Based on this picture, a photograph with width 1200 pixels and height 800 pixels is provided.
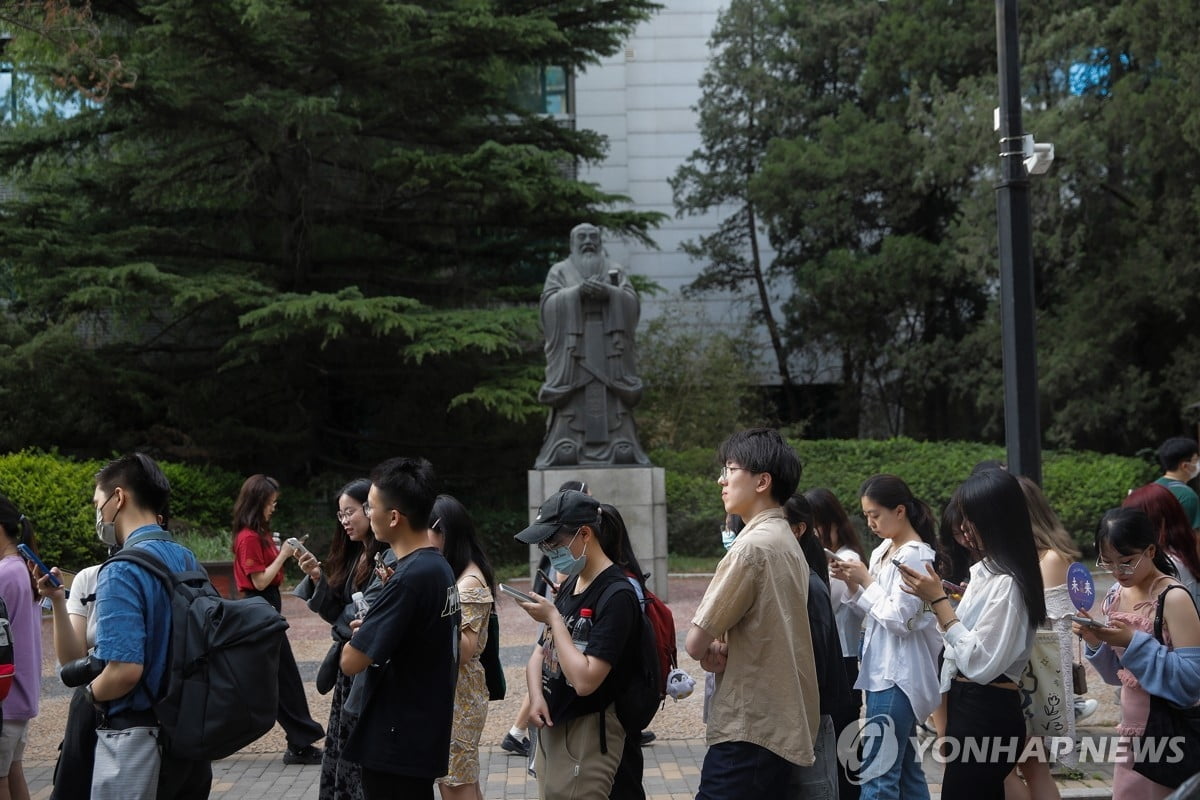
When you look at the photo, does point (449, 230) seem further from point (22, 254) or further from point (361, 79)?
point (22, 254)

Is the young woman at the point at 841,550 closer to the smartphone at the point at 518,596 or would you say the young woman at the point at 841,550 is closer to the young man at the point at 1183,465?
the smartphone at the point at 518,596

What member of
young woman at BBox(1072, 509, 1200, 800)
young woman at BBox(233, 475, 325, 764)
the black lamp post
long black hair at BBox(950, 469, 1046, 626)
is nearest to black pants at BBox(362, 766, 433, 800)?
long black hair at BBox(950, 469, 1046, 626)

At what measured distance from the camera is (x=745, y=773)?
11.3 feet

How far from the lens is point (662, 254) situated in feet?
96.6

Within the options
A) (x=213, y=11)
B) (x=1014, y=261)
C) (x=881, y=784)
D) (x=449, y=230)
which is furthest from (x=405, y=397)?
(x=881, y=784)

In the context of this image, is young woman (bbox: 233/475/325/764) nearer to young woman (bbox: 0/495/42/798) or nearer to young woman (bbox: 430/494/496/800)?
young woman (bbox: 0/495/42/798)

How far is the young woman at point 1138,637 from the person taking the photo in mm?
4020

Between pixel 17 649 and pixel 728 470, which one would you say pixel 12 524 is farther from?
pixel 728 470

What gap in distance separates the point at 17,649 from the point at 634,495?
873 cm

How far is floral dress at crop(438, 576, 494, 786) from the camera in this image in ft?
15.6

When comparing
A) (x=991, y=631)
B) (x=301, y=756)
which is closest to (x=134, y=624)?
(x=991, y=631)

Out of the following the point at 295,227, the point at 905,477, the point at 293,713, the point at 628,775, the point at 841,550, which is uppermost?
the point at 295,227

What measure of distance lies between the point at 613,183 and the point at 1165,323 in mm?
12846

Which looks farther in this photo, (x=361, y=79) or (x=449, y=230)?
(x=449, y=230)
